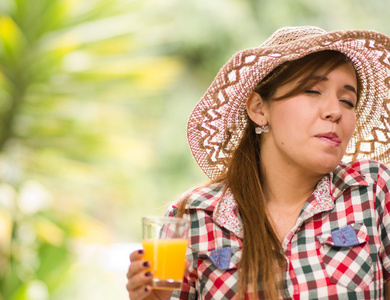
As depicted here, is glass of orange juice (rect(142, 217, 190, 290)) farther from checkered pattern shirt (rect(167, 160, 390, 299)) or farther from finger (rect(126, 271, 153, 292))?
checkered pattern shirt (rect(167, 160, 390, 299))

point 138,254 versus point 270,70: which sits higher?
point 270,70

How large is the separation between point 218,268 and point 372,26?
4.44 metres

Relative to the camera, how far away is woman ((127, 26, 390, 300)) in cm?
140

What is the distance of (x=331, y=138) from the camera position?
55.9 inches

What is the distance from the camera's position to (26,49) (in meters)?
4.10

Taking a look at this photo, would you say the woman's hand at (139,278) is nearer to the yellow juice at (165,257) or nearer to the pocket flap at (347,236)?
the yellow juice at (165,257)

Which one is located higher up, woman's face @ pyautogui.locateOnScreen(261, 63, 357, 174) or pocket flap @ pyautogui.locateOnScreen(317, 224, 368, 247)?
woman's face @ pyautogui.locateOnScreen(261, 63, 357, 174)

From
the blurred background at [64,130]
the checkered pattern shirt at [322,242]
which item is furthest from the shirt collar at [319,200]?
the blurred background at [64,130]

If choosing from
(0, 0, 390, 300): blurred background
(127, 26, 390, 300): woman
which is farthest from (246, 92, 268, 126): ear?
(0, 0, 390, 300): blurred background

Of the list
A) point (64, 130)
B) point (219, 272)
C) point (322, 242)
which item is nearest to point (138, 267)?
point (219, 272)

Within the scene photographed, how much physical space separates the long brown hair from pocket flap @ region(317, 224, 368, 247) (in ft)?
0.36

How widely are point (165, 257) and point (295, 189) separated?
48cm

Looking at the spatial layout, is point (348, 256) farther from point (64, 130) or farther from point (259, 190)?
point (64, 130)

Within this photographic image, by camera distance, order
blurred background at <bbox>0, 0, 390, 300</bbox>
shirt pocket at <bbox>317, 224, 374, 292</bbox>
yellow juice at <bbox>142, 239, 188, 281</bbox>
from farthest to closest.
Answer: blurred background at <bbox>0, 0, 390, 300</bbox>, shirt pocket at <bbox>317, 224, 374, 292</bbox>, yellow juice at <bbox>142, 239, 188, 281</bbox>
